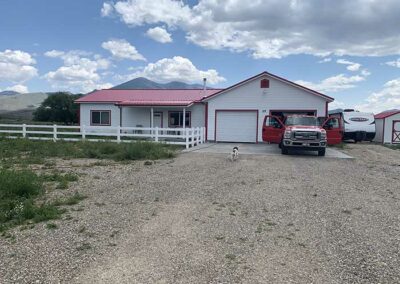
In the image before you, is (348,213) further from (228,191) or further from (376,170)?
(376,170)

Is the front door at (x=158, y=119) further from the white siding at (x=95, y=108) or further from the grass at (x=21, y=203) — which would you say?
the grass at (x=21, y=203)

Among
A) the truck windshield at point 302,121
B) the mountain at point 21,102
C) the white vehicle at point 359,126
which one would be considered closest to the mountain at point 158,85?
the mountain at point 21,102

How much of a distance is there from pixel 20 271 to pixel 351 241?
4518 mm

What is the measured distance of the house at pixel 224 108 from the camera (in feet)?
79.5

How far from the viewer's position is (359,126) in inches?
1166

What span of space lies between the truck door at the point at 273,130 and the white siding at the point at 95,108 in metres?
14.0

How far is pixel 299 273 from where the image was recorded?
4.38 meters

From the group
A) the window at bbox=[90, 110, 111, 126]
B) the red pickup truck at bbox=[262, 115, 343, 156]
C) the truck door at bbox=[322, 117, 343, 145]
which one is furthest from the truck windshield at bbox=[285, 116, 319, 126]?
the window at bbox=[90, 110, 111, 126]

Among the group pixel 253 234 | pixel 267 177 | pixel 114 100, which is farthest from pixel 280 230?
pixel 114 100

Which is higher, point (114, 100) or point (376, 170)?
point (114, 100)

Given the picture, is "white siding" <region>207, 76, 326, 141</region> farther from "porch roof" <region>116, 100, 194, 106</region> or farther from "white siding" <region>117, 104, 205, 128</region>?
"white siding" <region>117, 104, 205, 128</region>

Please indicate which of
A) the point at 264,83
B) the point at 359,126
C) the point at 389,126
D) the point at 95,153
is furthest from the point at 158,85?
the point at 95,153

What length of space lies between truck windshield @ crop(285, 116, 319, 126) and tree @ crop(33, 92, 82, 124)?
141 ft

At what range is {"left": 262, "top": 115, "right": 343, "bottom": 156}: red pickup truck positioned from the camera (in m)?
16.5
